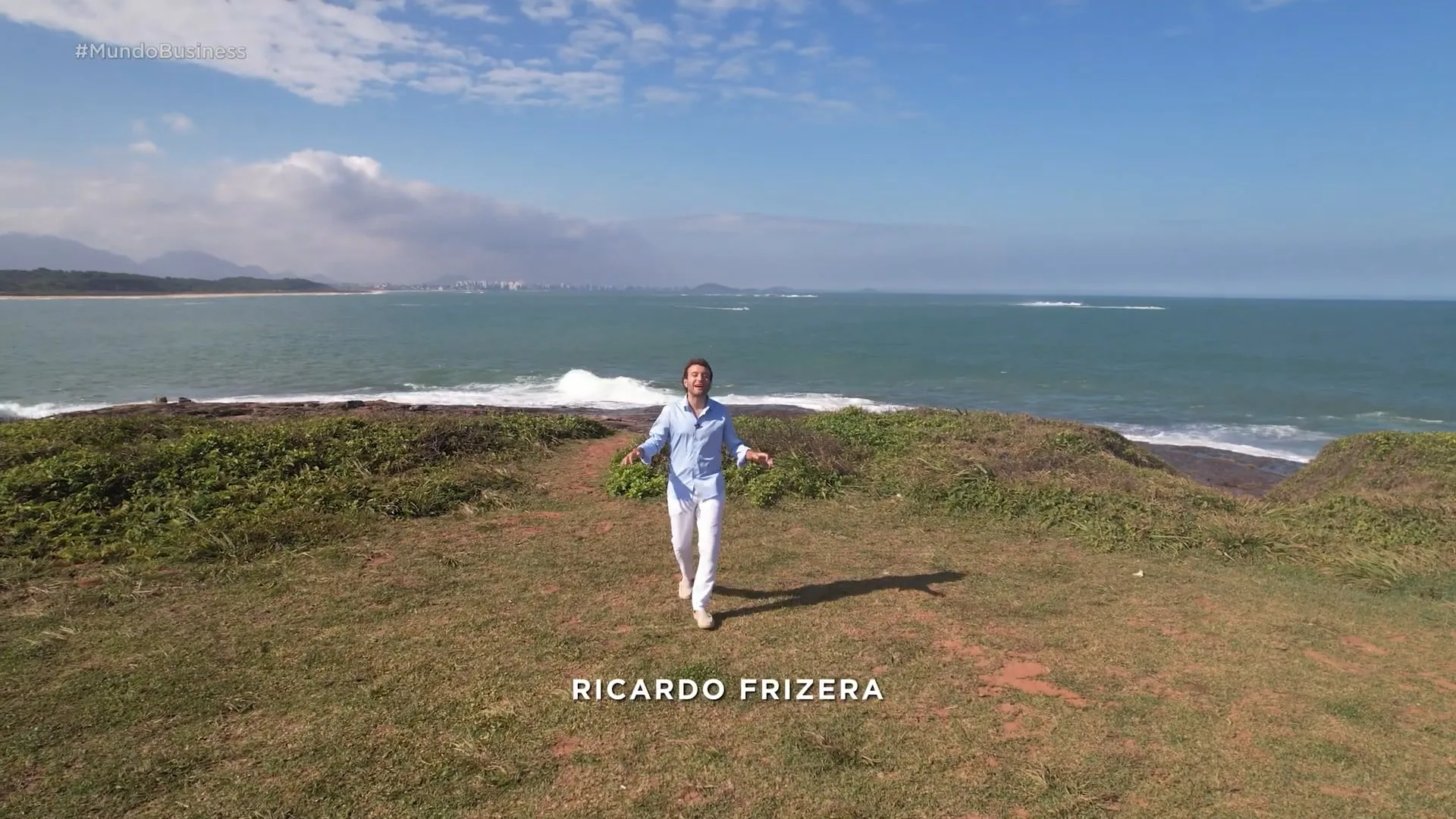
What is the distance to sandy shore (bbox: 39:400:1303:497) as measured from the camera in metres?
17.4

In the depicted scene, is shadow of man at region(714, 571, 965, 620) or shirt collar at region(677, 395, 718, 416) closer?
shirt collar at region(677, 395, 718, 416)

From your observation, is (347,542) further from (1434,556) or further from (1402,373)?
(1402,373)

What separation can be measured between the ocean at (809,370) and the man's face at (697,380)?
70.2ft

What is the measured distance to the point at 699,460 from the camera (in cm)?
585

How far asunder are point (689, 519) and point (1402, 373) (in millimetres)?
50825

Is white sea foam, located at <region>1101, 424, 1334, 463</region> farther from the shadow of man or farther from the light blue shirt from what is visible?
the light blue shirt

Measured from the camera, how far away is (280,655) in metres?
5.47

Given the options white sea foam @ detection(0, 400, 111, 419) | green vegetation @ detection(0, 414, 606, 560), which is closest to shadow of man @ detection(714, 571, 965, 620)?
green vegetation @ detection(0, 414, 606, 560)

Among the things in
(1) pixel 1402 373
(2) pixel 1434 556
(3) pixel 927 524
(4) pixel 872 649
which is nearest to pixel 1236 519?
(2) pixel 1434 556

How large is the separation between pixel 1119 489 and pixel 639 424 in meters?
13.0

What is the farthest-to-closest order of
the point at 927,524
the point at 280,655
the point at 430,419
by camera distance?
1. the point at 430,419
2. the point at 927,524
3. the point at 280,655

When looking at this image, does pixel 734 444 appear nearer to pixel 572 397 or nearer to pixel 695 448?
pixel 695 448

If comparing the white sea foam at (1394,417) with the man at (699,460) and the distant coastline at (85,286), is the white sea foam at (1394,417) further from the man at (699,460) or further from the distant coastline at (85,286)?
the distant coastline at (85,286)

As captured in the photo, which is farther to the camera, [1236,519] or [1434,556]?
[1236,519]
